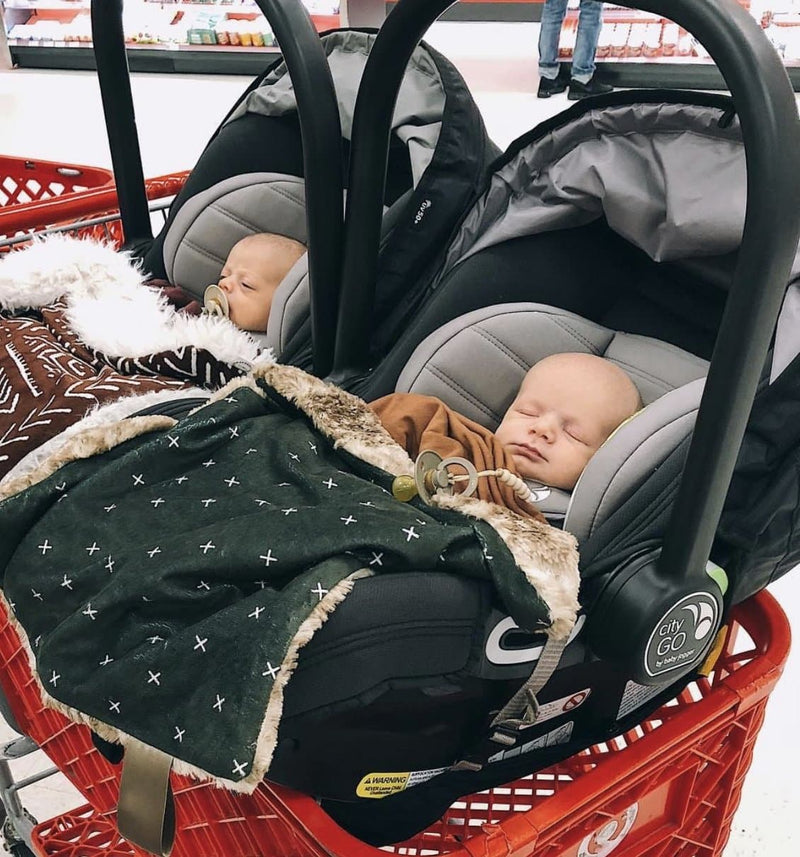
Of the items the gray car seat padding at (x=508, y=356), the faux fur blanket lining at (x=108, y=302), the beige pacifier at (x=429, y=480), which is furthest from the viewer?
the faux fur blanket lining at (x=108, y=302)

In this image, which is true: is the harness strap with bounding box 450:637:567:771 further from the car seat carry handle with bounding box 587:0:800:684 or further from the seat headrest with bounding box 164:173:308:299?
the seat headrest with bounding box 164:173:308:299

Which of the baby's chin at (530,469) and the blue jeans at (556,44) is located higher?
the blue jeans at (556,44)

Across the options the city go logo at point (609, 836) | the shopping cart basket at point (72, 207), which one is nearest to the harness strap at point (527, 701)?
the city go logo at point (609, 836)

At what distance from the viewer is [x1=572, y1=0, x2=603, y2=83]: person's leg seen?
13.1ft

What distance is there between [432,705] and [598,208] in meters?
0.67

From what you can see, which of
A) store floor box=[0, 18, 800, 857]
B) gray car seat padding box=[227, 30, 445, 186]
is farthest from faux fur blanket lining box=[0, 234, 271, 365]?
store floor box=[0, 18, 800, 857]

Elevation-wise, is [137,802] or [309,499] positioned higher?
[309,499]

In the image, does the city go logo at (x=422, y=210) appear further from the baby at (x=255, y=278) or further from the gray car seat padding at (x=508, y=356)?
the baby at (x=255, y=278)

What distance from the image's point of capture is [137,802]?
0.73 m

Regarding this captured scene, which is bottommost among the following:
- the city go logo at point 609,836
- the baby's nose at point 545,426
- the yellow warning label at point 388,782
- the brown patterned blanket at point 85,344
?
the city go logo at point 609,836

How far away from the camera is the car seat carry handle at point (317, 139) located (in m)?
1.00

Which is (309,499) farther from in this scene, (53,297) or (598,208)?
(53,297)

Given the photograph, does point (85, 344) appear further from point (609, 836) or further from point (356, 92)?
point (609, 836)

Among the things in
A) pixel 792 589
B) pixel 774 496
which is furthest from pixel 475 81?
pixel 774 496
